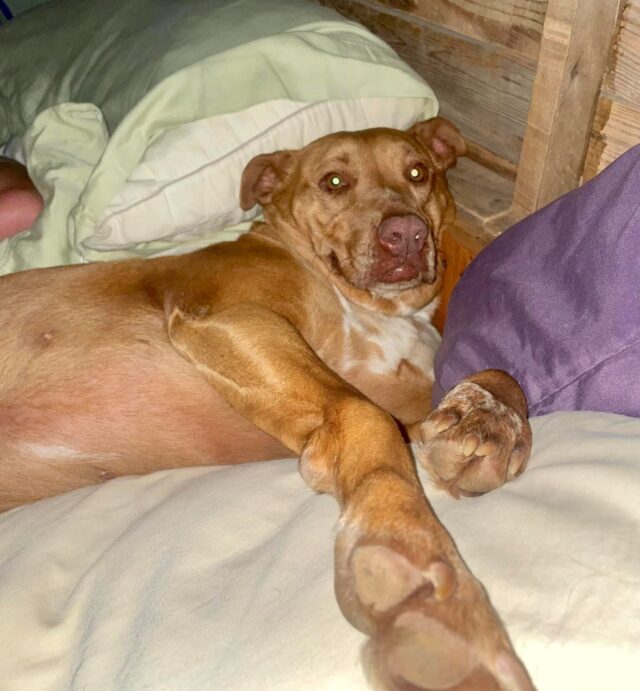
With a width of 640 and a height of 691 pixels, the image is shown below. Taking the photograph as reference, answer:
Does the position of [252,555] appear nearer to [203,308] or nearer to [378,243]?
[203,308]

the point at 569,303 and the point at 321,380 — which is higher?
the point at 569,303

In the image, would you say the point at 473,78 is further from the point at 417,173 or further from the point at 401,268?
the point at 401,268

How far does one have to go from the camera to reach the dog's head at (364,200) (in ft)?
9.57

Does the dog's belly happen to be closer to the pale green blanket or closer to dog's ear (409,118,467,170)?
the pale green blanket

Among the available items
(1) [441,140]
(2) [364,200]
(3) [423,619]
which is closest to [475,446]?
(3) [423,619]

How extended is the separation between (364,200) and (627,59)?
1.24 meters

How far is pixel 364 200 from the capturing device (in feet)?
10.2

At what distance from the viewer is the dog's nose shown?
9.24 feet

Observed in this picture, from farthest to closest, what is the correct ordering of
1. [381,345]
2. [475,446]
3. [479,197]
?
[479,197] < [381,345] < [475,446]

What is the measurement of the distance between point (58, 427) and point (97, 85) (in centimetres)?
186

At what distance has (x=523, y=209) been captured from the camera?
2.68 meters

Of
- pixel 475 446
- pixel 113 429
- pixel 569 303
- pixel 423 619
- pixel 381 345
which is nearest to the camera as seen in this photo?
pixel 423 619

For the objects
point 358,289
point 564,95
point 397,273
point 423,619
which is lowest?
point 358,289

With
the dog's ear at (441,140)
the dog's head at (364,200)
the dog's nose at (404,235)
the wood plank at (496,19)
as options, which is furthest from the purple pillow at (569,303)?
the dog's ear at (441,140)
